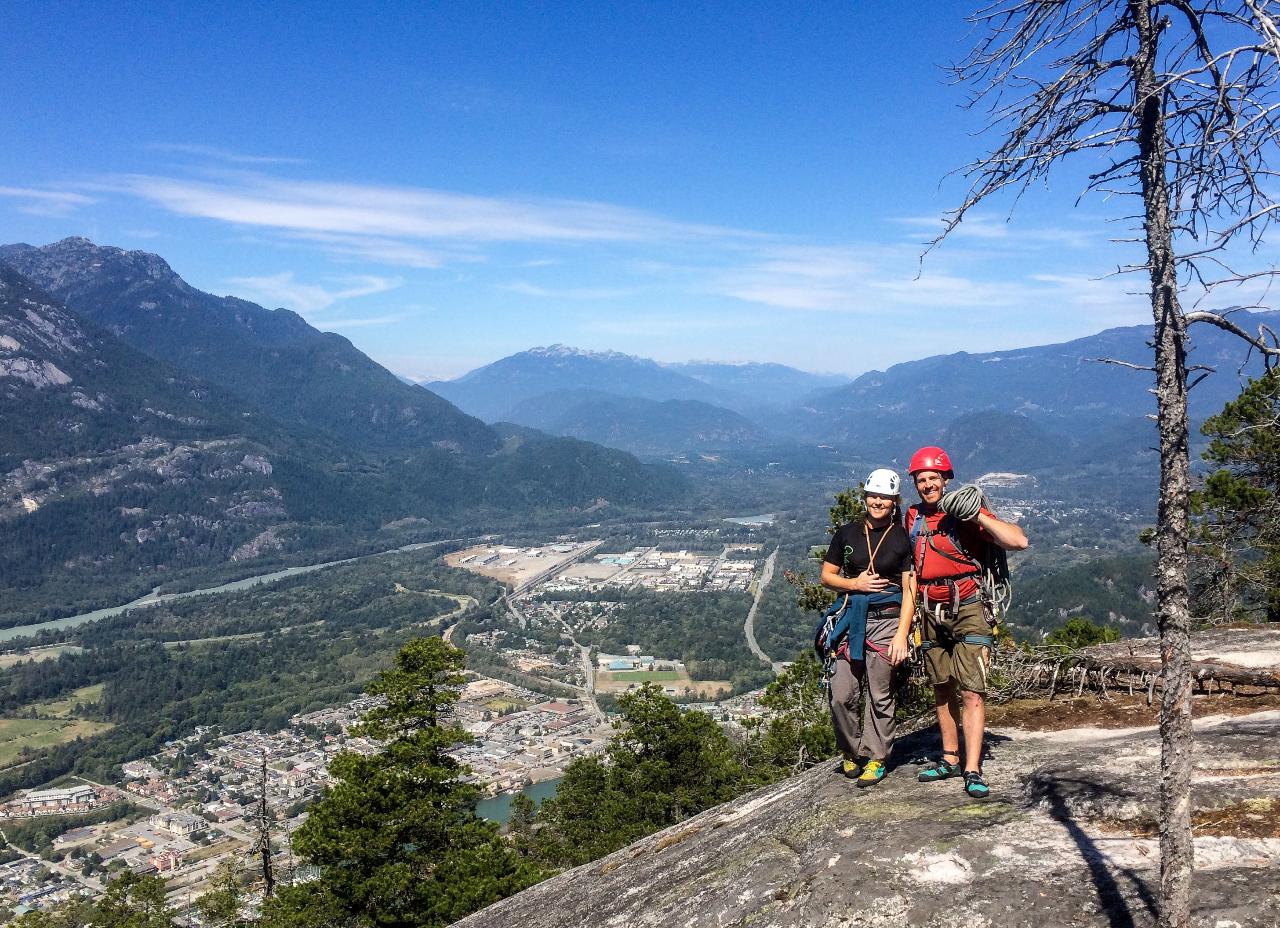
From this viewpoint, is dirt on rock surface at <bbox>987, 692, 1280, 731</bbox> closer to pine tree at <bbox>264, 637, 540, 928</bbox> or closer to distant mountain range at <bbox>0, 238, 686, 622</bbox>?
pine tree at <bbox>264, 637, 540, 928</bbox>

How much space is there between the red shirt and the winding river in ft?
378

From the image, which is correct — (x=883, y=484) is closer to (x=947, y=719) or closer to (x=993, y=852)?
(x=947, y=719)

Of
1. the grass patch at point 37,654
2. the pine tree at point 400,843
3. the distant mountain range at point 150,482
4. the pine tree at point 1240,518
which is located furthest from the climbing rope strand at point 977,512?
the distant mountain range at point 150,482

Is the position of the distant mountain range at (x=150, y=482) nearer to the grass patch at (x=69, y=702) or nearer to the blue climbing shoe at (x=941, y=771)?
the grass patch at (x=69, y=702)

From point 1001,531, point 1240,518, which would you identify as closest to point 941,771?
point 1001,531

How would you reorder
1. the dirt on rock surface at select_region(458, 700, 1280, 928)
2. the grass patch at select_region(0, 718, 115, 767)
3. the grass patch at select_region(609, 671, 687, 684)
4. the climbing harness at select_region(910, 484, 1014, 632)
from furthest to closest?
the grass patch at select_region(609, 671, 687, 684) → the grass patch at select_region(0, 718, 115, 767) → the climbing harness at select_region(910, 484, 1014, 632) → the dirt on rock surface at select_region(458, 700, 1280, 928)

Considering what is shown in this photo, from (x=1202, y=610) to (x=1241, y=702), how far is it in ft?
36.4

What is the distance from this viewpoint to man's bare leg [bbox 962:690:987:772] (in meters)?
4.66

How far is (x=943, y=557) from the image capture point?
491 cm

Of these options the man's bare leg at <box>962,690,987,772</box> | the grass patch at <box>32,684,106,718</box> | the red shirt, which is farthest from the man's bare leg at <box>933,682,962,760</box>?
the grass patch at <box>32,684,106,718</box>

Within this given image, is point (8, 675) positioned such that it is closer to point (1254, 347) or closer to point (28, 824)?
point (28, 824)

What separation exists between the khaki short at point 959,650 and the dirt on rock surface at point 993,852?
0.69m

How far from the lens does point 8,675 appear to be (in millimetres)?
70312

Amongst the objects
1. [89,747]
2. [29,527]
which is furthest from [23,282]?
[89,747]
